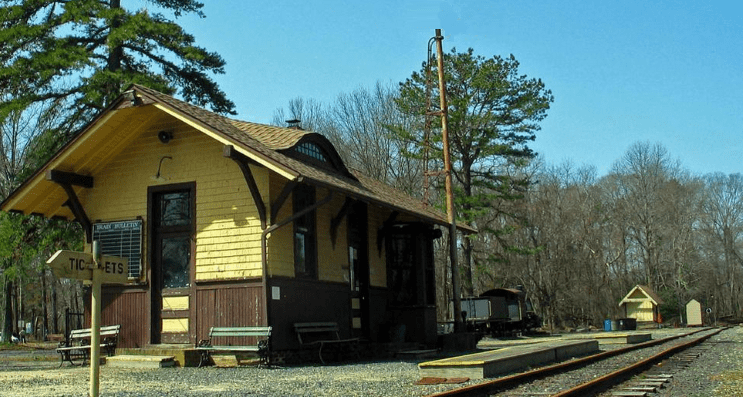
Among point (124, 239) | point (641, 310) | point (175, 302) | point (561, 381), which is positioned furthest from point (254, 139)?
point (641, 310)

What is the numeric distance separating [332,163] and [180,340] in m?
5.57

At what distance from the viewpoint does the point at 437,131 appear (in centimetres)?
3591

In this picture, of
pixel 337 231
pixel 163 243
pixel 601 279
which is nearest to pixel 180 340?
pixel 163 243

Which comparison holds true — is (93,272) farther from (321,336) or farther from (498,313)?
(498,313)

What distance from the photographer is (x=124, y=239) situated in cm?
1611

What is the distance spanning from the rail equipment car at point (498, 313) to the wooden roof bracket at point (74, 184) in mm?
18440

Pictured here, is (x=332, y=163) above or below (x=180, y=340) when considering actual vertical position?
above

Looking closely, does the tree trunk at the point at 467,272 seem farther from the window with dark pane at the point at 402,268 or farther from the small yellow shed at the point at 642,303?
the small yellow shed at the point at 642,303

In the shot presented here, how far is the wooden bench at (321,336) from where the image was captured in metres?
15.2

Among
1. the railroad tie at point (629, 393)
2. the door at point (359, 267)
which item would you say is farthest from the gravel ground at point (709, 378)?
the door at point (359, 267)

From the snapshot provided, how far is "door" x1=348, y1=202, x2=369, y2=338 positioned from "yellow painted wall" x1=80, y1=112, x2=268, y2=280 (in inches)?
150

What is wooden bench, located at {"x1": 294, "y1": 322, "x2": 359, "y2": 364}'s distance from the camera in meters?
15.2

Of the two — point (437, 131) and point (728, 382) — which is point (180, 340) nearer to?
point (728, 382)

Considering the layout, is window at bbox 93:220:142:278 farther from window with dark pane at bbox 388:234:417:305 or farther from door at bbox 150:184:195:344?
window with dark pane at bbox 388:234:417:305
